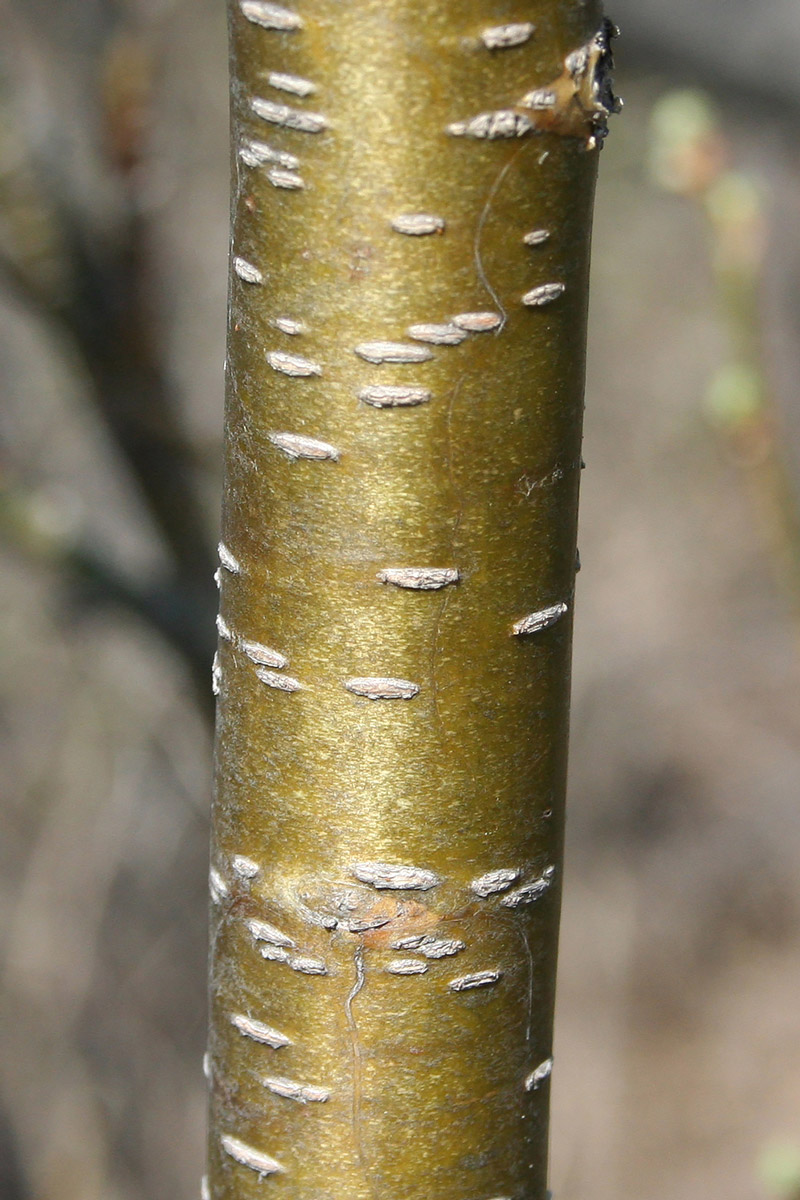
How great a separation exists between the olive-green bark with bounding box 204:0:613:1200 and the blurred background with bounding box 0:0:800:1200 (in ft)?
6.07

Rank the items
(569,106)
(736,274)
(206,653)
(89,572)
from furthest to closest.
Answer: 1. (206,653)
2. (89,572)
3. (736,274)
4. (569,106)

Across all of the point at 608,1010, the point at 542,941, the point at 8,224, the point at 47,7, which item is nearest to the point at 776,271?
the point at 608,1010

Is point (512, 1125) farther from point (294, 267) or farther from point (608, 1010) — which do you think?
point (608, 1010)

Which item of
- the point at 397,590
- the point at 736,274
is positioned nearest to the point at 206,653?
the point at 736,274

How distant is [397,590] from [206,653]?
210cm

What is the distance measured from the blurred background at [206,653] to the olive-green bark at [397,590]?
185 cm

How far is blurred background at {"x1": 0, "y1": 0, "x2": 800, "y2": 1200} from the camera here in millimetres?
2656

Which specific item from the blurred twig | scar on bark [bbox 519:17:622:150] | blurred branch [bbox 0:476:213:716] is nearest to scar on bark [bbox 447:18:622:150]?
scar on bark [bbox 519:17:622:150]

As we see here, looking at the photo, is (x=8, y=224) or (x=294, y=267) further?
(x=8, y=224)

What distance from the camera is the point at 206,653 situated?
8.74 ft

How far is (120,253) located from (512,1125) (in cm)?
214

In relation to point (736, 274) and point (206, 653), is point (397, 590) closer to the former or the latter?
point (736, 274)

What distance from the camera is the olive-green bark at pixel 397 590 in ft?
1.75

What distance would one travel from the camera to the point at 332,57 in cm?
52
